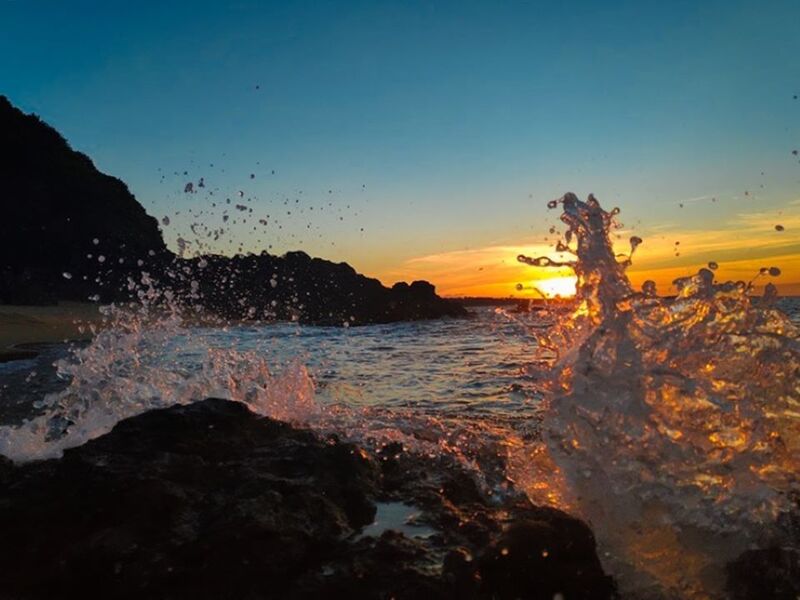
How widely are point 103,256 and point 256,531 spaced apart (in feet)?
131

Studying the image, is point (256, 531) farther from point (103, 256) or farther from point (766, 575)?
point (103, 256)

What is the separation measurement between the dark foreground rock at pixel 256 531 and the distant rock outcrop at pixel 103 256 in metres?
30.6

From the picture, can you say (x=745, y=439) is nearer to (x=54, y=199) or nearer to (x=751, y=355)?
(x=751, y=355)

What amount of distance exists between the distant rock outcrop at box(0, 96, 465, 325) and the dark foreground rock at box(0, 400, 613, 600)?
100 ft

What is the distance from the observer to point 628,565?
3125 mm

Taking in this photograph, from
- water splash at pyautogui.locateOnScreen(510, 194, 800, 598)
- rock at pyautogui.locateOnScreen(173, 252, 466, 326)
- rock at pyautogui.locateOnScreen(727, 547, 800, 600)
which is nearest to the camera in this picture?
rock at pyautogui.locateOnScreen(727, 547, 800, 600)

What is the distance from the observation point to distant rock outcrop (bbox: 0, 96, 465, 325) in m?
36.2

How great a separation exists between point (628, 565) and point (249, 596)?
1896 mm

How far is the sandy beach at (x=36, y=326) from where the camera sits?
1693cm

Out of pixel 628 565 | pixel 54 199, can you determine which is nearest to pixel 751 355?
pixel 628 565

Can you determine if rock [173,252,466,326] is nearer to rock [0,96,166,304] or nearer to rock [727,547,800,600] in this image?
rock [0,96,166,304]

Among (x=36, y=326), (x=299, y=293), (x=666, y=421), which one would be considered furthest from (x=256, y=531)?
(x=299, y=293)

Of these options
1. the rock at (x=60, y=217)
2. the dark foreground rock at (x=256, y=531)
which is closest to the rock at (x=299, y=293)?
the rock at (x=60, y=217)

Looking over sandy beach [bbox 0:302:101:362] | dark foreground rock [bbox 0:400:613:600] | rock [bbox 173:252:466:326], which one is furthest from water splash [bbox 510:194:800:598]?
rock [bbox 173:252:466:326]
